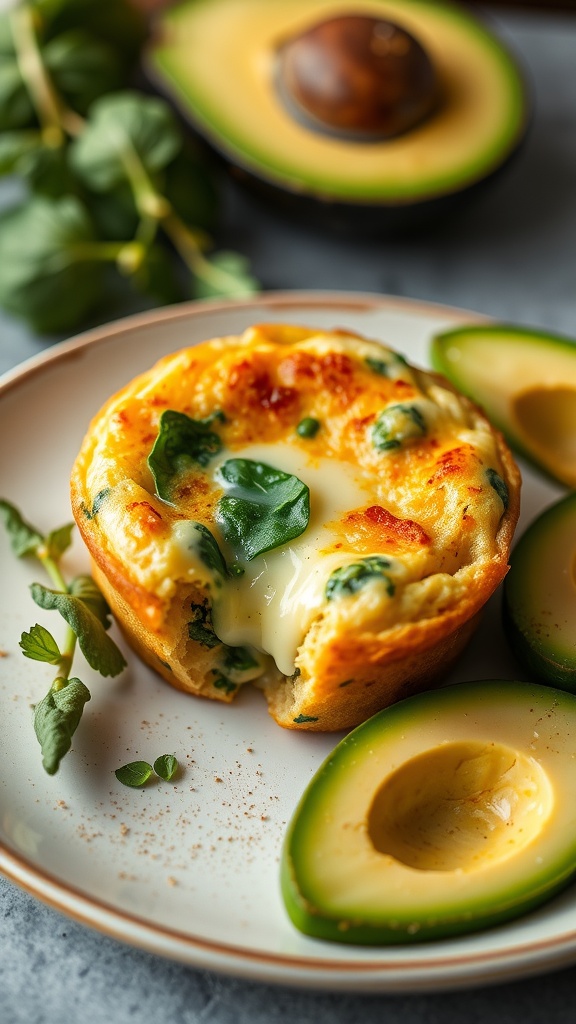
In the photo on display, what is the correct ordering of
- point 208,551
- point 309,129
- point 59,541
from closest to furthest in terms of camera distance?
1. point 208,551
2. point 59,541
3. point 309,129

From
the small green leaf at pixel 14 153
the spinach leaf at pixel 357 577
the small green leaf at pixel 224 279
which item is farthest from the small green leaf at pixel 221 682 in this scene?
the small green leaf at pixel 14 153

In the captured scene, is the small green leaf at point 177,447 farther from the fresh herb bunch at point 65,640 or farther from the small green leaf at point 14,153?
the small green leaf at point 14,153

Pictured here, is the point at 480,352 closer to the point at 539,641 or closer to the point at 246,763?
the point at 539,641

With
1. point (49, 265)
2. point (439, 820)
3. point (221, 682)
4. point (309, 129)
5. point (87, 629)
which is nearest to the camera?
point (439, 820)

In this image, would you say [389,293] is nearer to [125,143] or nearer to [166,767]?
[125,143]

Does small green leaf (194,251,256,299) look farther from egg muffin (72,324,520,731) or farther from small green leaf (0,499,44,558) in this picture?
small green leaf (0,499,44,558)

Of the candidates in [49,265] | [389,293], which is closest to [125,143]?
[49,265]
